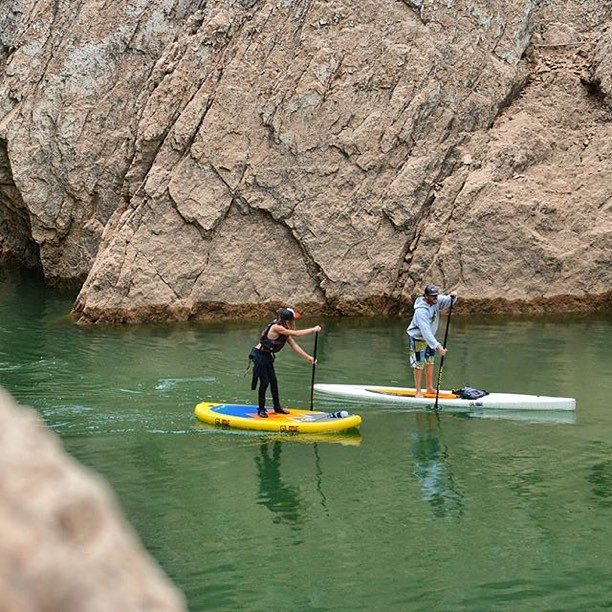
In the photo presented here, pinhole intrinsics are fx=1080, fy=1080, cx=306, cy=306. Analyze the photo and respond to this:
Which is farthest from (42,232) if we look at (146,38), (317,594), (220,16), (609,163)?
(317,594)

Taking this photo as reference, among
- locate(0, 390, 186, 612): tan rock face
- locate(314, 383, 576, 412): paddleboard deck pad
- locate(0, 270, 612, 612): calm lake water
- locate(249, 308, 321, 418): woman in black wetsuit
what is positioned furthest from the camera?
locate(314, 383, 576, 412): paddleboard deck pad

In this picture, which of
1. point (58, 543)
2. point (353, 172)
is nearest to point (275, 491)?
point (58, 543)

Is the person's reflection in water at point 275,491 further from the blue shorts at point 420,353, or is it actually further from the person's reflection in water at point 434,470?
the blue shorts at point 420,353

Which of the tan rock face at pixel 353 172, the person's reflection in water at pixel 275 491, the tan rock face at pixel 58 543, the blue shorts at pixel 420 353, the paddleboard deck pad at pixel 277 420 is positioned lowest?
the person's reflection in water at pixel 275 491

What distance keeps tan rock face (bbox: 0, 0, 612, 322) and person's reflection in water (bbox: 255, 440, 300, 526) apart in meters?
Answer: 11.1

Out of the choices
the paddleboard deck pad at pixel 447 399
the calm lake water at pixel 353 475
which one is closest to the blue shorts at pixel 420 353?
the paddleboard deck pad at pixel 447 399

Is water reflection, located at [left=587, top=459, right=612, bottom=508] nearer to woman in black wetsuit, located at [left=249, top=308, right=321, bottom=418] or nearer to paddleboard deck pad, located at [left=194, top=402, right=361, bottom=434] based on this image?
paddleboard deck pad, located at [left=194, top=402, right=361, bottom=434]

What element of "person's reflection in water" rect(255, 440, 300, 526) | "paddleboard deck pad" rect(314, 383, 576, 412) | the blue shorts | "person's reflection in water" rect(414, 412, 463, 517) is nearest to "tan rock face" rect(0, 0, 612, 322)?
the blue shorts

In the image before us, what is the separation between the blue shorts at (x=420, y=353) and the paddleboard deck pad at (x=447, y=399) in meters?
0.43

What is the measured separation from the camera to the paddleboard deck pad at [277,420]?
1421 centimetres

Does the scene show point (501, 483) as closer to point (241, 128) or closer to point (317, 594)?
point (317, 594)

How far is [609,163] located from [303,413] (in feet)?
44.5

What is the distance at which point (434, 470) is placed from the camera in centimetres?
1272

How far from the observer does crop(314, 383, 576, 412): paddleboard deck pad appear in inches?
604
